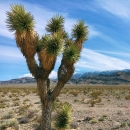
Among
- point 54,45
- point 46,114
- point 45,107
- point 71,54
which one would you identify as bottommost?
point 46,114

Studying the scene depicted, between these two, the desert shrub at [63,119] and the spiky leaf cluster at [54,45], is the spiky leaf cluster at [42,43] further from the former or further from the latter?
the desert shrub at [63,119]

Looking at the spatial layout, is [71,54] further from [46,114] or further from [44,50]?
[46,114]

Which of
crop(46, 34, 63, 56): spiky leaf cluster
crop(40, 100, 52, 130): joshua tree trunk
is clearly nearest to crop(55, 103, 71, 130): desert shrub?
crop(40, 100, 52, 130): joshua tree trunk

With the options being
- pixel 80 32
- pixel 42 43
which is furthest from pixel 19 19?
pixel 80 32

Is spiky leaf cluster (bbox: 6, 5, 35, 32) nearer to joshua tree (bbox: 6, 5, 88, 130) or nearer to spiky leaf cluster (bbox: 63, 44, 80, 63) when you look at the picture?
joshua tree (bbox: 6, 5, 88, 130)

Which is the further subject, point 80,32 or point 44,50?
point 80,32

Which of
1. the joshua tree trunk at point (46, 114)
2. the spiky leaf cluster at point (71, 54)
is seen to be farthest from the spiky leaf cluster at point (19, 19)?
the joshua tree trunk at point (46, 114)

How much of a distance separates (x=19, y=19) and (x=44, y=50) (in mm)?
1613

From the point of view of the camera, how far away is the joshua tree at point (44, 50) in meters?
11.0

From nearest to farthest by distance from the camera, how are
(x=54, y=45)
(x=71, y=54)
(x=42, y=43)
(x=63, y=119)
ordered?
(x=54, y=45)
(x=71, y=54)
(x=42, y=43)
(x=63, y=119)

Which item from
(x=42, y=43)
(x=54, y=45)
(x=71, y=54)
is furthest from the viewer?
(x=42, y=43)

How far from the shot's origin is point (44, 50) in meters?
10.9

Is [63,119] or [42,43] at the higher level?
[42,43]

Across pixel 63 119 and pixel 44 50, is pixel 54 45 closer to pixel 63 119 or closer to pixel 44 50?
pixel 44 50
